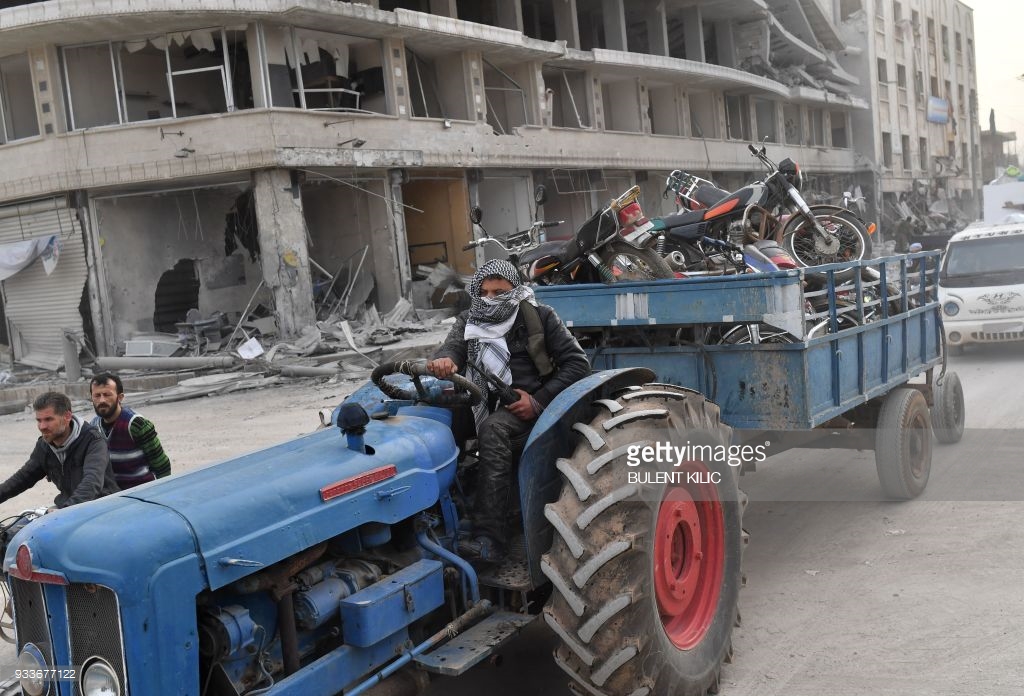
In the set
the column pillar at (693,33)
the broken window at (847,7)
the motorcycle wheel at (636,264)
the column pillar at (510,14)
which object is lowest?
the motorcycle wheel at (636,264)

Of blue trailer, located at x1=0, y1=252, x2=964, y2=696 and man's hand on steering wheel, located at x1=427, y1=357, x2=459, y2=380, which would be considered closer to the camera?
blue trailer, located at x1=0, y1=252, x2=964, y2=696

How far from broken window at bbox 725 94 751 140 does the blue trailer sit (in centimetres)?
3485

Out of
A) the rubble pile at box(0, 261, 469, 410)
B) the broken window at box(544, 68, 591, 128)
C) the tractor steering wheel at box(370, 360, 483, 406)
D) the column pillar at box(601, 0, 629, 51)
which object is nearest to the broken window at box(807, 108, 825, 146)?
the column pillar at box(601, 0, 629, 51)

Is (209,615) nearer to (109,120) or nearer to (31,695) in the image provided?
(31,695)

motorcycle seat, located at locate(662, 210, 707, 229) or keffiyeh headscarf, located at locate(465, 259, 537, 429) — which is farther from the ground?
motorcycle seat, located at locate(662, 210, 707, 229)

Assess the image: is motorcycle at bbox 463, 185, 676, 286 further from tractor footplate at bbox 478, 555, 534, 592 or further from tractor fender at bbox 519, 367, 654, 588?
tractor footplate at bbox 478, 555, 534, 592

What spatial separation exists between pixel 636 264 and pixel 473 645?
14.1 feet

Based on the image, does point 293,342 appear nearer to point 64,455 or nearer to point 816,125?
point 64,455

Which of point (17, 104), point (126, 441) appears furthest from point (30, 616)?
point (17, 104)

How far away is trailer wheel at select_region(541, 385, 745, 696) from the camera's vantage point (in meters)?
3.54

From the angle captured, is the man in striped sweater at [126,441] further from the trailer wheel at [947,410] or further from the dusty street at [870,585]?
the trailer wheel at [947,410]

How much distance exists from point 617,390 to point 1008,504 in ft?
11.9

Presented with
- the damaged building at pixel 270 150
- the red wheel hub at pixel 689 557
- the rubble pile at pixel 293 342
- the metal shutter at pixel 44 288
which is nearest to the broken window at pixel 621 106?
the damaged building at pixel 270 150

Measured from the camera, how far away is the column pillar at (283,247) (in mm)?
18938
